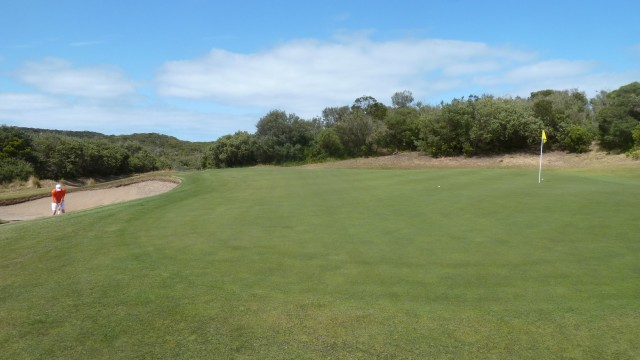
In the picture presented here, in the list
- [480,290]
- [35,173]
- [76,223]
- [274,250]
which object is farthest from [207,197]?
[35,173]

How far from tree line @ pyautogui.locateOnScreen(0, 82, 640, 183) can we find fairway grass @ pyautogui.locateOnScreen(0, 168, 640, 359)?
33.1 meters

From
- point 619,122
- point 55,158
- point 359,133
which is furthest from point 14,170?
point 619,122

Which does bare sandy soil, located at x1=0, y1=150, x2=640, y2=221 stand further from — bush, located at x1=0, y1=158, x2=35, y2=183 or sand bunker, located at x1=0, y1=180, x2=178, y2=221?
bush, located at x1=0, y1=158, x2=35, y2=183

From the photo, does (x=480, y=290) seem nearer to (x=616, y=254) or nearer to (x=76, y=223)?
(x=616, y=254)

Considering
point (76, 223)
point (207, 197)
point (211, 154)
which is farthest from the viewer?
point (211, 154)

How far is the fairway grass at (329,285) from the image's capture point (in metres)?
5.17

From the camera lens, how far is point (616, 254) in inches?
328

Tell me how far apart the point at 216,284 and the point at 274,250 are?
2088 millimetres

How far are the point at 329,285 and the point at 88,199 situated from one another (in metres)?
23.5

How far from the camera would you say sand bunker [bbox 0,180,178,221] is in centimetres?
2241

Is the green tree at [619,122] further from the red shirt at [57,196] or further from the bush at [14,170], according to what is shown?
the bush at [14,170]

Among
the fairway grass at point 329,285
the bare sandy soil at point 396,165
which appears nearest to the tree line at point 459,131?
the bare sandy soil at point 396,165

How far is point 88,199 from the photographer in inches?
1043

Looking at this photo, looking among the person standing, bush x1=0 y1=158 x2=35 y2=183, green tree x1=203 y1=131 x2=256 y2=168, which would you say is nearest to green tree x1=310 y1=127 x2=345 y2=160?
green tree x1=203 y1=131 x2=256 y2=168
